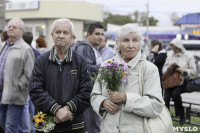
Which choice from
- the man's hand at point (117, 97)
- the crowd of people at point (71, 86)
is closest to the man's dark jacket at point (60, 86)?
the crowd of people at point (71, 86)

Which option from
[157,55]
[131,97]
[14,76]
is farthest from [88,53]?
[157,55]

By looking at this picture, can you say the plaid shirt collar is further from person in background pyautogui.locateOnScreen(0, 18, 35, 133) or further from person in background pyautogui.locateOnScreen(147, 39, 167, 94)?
person in background pyautogui.locateOnScreen(147, 39, 167, 94)

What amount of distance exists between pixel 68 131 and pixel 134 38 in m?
1.37

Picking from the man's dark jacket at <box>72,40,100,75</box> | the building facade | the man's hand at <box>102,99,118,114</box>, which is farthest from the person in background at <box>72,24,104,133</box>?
the building facade

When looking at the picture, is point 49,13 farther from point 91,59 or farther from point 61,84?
point 61,84

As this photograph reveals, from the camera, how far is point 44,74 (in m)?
3.57

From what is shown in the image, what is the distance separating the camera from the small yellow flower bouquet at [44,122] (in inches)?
134

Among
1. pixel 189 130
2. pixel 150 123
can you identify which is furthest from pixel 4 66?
pixel 189 130

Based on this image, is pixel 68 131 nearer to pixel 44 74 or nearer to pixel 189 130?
pixel 44 74

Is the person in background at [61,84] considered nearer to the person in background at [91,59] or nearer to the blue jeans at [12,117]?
the person in background at [91,59]

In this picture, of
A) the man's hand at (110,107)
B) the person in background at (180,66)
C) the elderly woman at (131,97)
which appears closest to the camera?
the elderly woman at (131,97)

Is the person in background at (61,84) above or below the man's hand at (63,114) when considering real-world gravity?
above

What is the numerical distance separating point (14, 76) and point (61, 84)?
1.85 m

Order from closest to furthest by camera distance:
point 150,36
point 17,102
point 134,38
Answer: point 134,38, point 17,102, point 150,36
